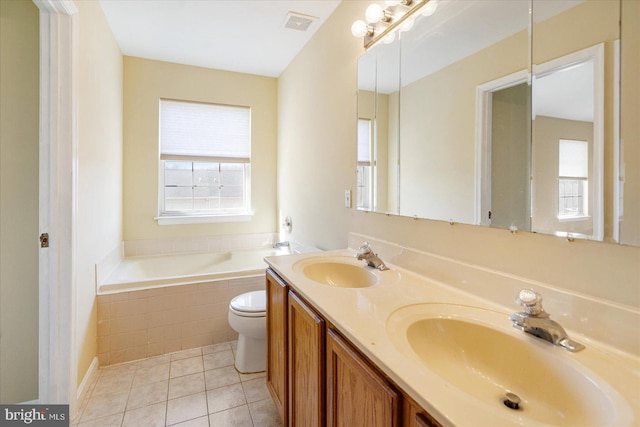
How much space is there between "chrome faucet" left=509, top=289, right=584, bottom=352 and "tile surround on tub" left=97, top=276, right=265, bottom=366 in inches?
80.9

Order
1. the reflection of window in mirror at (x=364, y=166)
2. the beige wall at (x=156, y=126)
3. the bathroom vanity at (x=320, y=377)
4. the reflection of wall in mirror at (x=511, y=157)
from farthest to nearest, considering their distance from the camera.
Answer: the beige wall at (x=156, y=126) → the reflection of window in mirror at (x=364, y=166) → the reflection of wall in mirror at (x=511, y=157) → the bathroom vanity at (x=320, y=377)

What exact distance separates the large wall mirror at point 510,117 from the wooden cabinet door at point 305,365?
684 millimetres

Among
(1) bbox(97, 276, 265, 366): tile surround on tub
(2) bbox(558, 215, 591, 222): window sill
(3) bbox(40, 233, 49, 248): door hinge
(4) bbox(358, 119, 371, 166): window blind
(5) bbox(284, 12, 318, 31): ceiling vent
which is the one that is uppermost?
(5) bbox(284, 12, 318, 31): ceiling vent

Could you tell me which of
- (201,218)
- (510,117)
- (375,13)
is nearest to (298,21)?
(375,13)

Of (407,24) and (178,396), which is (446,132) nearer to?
(407,24)

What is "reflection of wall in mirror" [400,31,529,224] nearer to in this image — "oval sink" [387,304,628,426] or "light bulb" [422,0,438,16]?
"light bulb" [422,0,438,16]

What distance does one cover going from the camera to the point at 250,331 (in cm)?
195

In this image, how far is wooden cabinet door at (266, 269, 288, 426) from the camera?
1353 mm

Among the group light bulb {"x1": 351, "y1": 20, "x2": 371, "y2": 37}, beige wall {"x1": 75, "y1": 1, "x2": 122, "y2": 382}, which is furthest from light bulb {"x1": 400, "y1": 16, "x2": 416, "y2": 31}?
beige wall {"x1": 75, "y1": 1, "x2": 122, "y2": 382}

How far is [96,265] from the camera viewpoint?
6.75ft

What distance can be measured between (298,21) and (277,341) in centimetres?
227

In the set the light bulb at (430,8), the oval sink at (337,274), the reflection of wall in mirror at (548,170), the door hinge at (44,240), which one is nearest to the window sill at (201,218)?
the door hinge at (44,240)

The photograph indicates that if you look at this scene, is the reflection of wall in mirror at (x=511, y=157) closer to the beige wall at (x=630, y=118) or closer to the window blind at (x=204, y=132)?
the beige wall at (x=630, y=118)

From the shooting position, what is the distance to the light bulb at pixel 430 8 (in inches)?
50.7
